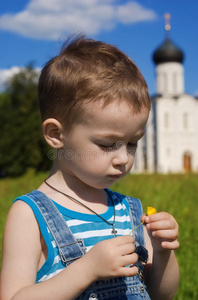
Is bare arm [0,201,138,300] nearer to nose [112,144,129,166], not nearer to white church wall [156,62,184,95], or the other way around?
nose [112,144,129,166]

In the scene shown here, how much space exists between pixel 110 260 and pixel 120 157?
320mm

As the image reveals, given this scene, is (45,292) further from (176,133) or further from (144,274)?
(176,133)

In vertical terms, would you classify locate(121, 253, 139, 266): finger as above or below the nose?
below

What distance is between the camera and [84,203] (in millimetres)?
1425

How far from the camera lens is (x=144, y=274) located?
60.4 inches

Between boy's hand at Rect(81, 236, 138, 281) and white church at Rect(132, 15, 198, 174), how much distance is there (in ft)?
108

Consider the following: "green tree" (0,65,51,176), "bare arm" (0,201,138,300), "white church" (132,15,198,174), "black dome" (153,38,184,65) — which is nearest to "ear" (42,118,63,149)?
"bare arm" (0,201,138,300)

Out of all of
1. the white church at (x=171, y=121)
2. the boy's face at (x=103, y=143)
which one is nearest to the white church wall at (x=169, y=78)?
the white church at (x=171, y=121)

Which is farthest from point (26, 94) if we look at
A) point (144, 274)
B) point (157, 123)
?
point (144, 274)

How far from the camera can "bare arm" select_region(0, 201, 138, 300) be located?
3.83 ft

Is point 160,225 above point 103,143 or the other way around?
the other way around

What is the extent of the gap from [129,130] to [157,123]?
33757mm

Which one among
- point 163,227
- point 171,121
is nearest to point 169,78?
point 171,121

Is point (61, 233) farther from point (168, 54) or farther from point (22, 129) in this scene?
point (168, 54)
